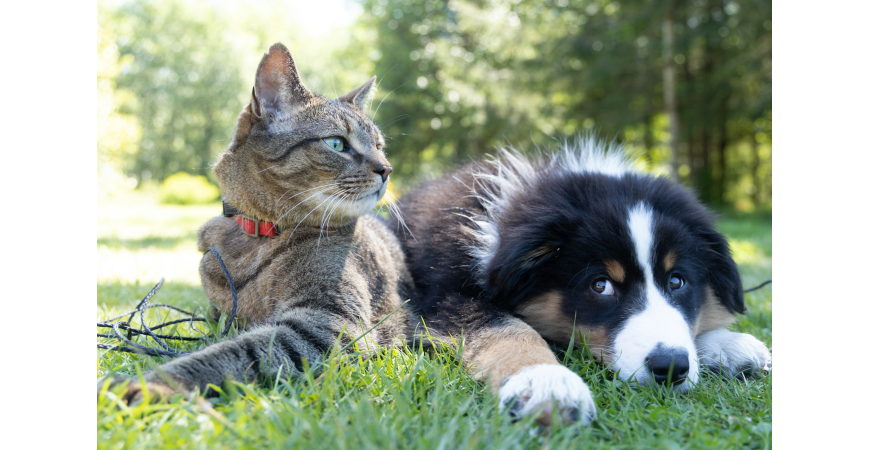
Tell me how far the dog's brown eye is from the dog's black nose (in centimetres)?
38

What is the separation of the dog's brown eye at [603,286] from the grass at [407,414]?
0.30 meters

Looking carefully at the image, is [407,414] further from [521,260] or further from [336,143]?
[336,143]

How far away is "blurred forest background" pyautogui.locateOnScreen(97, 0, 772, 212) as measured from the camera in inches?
534

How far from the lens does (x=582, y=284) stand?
2648mm

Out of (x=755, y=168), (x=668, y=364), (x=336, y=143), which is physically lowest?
(x=668, y=364)

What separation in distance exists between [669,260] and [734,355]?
0.63m

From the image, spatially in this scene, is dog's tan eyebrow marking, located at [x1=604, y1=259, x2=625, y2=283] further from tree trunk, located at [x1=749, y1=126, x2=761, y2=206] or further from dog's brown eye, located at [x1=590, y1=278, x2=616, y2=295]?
tree trunk, located at [x1=749, y1=126, x2=761, y2=206]

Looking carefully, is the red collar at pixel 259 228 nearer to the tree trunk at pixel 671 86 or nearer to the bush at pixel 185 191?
the tree trunk at pixel 671 86

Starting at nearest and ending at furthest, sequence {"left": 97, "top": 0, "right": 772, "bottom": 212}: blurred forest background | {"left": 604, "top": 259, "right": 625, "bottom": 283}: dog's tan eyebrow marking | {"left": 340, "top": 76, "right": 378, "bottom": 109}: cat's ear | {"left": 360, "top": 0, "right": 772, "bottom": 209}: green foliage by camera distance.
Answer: {"left": 604, "top": 259, "right": 625, "bottom": 283}: dog's tan eyebrow marking
{"left": 340, "top": 76, "right": 378, "bottom": 109}: cat's ear
{"left": 97, "top": 0, "right": 772, "bottom": 212}: blurred forest background
{"left": 360, "top": 0, "right": 772, "bottom": 209}: green foliage

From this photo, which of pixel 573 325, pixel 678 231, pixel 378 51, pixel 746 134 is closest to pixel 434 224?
pixel 573 325

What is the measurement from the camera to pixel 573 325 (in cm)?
267

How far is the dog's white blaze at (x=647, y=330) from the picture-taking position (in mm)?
2334

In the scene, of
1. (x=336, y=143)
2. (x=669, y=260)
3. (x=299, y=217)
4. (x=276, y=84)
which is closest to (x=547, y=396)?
(x=669, y=260)

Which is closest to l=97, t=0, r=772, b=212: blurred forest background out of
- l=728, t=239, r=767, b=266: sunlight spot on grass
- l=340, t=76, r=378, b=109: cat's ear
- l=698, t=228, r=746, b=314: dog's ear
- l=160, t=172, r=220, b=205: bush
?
l=160, t=172, r=220, b=205: bush
